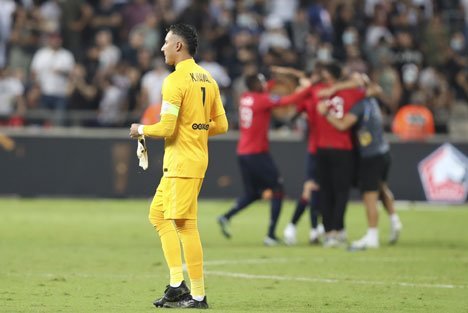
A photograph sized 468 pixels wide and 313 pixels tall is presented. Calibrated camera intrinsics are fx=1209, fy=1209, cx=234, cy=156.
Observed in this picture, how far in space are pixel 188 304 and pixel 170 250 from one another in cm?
49

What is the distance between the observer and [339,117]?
1666cm

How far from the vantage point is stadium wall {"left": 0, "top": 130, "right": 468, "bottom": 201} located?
2428cm

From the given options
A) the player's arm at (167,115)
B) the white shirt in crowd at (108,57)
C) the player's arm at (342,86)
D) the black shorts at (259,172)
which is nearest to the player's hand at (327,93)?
the player's arm at (342,86)

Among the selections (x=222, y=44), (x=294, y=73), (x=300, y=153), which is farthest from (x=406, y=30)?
(x=294, y=73)

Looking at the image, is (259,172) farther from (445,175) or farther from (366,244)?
(445,175)

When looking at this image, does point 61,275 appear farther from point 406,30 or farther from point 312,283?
point 406,30

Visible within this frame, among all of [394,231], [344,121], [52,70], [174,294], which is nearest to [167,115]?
[174,294]

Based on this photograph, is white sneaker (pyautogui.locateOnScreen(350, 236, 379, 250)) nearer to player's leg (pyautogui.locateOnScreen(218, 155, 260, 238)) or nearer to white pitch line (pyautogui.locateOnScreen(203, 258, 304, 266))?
white pitch line (pyautogui.locateOnScreen(203, 258, 304, 266))

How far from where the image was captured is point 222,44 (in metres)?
27.9

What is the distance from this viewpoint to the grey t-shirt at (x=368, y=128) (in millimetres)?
16531

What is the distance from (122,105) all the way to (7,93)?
2484 millimetres

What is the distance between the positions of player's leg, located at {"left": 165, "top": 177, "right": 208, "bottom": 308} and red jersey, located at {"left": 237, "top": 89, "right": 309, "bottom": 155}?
700 cm

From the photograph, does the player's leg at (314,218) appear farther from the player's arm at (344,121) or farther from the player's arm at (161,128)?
the player's arm at (161,128)

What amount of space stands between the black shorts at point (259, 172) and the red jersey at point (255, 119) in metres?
0.10
